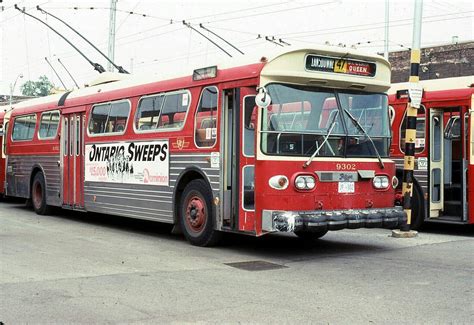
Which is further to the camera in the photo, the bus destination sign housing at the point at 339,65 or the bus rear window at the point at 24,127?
the bus rear window at the point at 24,127

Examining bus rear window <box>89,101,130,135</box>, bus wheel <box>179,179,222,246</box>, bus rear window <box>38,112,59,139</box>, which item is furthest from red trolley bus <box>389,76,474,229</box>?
bus rear window <box>38,112,59,139</box>

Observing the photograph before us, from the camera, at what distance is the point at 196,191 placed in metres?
10.1

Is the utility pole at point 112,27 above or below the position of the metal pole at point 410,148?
above

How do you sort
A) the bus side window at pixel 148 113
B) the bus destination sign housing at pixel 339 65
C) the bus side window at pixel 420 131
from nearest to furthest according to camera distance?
the bus destination sign housing at pixel 339 65 → the bus side window at pixel 148 113 → the bus side window at pixel 420 131

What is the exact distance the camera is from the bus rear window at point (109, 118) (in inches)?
480

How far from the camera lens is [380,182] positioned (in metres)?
9.60

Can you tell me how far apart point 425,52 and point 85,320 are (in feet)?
105

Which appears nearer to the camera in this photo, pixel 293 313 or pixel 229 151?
pixel 293 313

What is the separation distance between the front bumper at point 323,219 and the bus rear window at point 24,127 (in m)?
9.78

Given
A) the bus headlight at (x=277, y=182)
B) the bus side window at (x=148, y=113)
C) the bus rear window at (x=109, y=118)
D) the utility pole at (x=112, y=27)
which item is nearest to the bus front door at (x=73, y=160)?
the bus rear window at (x=109, y=118)

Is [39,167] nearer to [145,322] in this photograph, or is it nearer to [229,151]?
[229,151]

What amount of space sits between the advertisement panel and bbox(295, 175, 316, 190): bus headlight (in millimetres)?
2941

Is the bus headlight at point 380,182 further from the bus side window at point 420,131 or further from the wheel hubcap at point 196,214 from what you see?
the bus side window at point 420,131

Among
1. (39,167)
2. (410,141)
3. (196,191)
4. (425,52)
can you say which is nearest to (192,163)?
(196,191)
